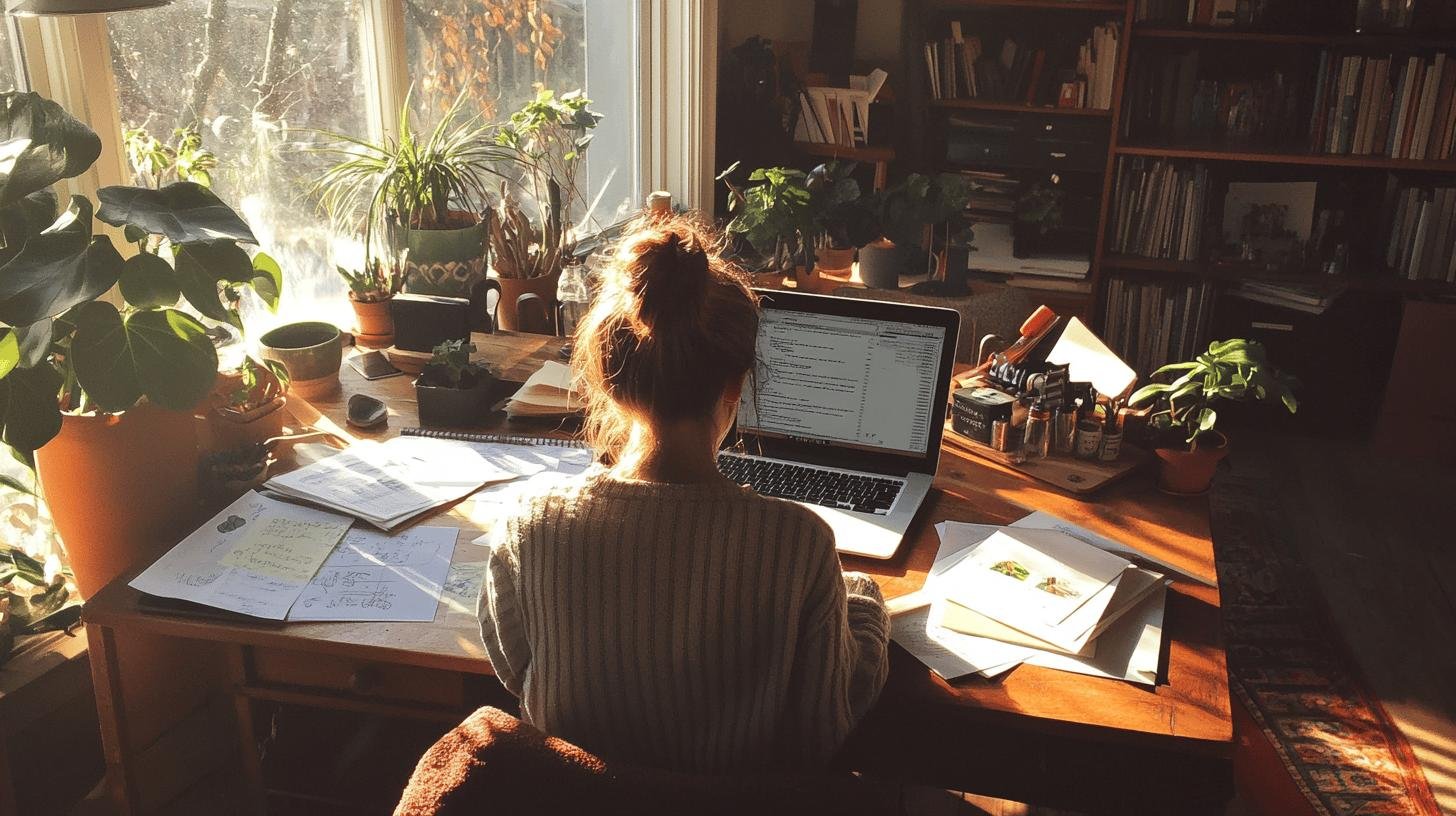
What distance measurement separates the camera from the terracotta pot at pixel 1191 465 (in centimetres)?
181

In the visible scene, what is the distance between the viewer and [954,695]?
1.34 metres

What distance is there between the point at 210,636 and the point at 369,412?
655 mm

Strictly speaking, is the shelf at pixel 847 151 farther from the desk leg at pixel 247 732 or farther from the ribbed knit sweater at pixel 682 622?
the ribbed knit sweater at pixel 682 622

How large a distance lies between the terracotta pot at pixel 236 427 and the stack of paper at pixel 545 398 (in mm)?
401

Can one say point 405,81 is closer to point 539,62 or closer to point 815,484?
point 539,62

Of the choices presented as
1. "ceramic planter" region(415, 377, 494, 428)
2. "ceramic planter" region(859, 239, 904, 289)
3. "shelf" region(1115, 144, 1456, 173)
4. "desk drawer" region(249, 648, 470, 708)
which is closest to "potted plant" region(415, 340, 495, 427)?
"ceramic planter" region(415, 377, 494, 428)

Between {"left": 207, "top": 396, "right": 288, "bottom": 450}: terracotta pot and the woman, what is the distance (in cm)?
79

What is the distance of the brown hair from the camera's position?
1168mm

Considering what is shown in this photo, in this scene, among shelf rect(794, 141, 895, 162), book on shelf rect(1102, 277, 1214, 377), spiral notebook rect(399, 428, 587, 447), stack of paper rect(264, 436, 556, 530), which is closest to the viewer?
stack of paper rect(264, 436, 556, 530)

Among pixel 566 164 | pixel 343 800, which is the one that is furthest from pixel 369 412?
pixel 566 164

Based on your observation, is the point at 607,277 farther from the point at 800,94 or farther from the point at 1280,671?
the point at 800,94

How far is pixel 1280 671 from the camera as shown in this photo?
277 centimetres

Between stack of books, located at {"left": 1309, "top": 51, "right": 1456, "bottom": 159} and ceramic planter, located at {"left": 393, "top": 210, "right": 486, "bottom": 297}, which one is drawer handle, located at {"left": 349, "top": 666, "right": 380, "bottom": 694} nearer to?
ceramic planter, located at {"left": 393, "top": 210, "right": 486, "bottom": 297}

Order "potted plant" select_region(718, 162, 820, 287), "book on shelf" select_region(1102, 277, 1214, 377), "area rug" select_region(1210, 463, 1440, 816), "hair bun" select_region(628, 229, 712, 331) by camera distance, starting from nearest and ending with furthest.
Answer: "hair bun" select_region(628, 229, 712, 331) < "area rug" select_region(1210, 463, 1440, 816) < "potted plant" select_region(718, 162, 820, 287) < "book on shelf" select_region(1102, 277, 1214, 377)
